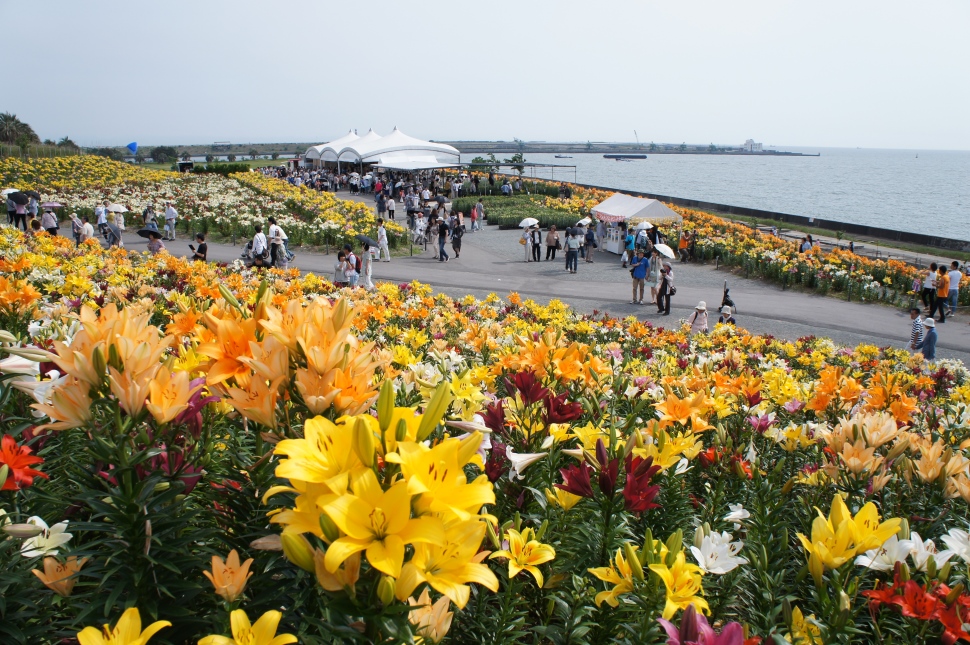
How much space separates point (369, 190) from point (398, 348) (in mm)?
37877

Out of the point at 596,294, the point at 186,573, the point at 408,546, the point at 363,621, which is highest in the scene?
the point at 408,546

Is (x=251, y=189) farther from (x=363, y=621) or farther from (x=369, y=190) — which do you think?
(x=363, y=621)

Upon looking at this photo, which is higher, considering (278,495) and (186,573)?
(278,495)

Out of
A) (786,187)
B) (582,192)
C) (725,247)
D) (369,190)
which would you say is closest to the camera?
(725,247)

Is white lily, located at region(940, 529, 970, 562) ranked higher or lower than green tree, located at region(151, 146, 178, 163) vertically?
lower

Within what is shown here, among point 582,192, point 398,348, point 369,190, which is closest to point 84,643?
point 398,348

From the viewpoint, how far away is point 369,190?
129 ft

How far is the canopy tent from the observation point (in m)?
21.8

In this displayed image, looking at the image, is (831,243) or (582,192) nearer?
(831,243)

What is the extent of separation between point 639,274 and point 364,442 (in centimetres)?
1416

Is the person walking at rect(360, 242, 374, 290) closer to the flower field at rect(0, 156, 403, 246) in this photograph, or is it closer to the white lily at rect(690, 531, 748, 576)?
the flower field at rect(0, 156, 403, 246)

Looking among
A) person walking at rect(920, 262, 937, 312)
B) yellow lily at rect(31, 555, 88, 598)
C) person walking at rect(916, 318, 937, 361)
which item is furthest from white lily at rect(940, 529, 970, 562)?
person walking at rect(920, 262, 937, 312)

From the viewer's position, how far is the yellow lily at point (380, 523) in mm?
942

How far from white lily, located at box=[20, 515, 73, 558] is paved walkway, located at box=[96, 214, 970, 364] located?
1265cm
